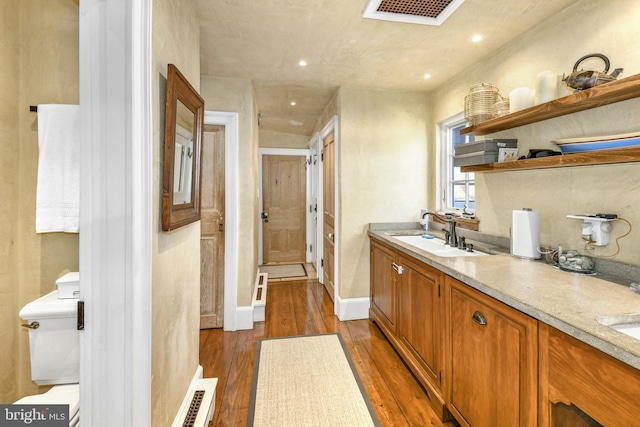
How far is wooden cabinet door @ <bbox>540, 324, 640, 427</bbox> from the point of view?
2.68 ft

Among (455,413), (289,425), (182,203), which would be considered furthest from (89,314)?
(455,413)

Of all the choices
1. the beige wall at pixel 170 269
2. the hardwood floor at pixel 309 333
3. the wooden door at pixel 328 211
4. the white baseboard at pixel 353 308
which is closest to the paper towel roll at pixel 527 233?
the hardwood floor at pixel 309 333

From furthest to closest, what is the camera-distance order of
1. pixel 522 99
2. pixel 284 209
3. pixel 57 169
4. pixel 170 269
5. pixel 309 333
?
pixel 284 209
pixel 309 333
pixel 522 99
pixel 170 269
pixel 57 169

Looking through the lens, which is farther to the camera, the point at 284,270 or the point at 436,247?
the point at 284,270

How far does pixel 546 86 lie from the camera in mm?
1701

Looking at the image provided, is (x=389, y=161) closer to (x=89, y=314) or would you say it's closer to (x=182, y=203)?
(x=182, y=203)

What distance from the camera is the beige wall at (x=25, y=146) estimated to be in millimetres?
1346

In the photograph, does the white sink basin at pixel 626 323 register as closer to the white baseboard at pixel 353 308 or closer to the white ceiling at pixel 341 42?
the white ceiling at pixel 341 42

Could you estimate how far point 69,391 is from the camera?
133cm

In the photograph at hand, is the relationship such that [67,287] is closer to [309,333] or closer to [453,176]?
[309,333]

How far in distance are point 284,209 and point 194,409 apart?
4.02 metres

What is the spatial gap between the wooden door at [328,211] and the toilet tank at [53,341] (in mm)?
2462

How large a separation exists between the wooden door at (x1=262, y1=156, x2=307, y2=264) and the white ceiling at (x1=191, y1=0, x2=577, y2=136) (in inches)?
89.9

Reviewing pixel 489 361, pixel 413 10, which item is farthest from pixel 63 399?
pixel 413 10
